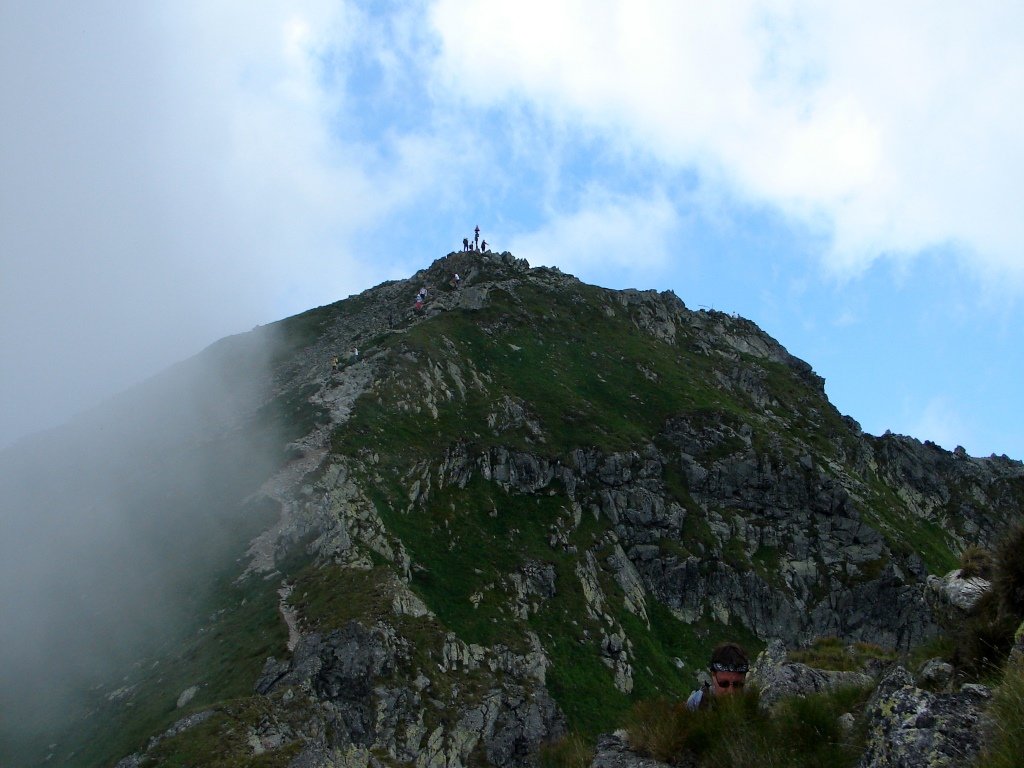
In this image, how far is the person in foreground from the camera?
1302 cm

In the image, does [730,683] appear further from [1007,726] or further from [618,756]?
[1007,726]

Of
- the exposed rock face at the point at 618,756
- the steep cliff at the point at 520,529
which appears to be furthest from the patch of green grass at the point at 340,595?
the exposed rock face at the point at 618,756

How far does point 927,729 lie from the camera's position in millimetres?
8391

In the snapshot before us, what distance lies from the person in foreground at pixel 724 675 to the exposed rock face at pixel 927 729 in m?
3.88

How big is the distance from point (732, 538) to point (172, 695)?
65953 millimetres

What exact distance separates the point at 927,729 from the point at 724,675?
519 cm

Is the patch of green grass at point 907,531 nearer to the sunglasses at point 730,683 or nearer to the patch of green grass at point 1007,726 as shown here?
the sunglasses at point 730,683

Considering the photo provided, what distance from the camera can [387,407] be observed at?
80438 mm

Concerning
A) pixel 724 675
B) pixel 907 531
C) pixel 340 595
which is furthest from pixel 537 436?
pixel 724 675

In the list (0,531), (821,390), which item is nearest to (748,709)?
(0,531)

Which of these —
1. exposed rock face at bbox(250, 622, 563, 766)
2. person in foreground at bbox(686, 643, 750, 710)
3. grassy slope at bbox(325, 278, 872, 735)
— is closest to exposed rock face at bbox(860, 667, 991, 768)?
person in foreground at bbox(686, 643, 750, 710)

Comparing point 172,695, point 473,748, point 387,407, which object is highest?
point 387,407

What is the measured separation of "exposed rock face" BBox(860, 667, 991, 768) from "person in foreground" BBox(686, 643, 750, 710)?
12.7ft

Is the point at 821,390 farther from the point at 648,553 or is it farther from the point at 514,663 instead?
the point at 514,663
